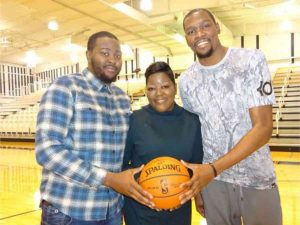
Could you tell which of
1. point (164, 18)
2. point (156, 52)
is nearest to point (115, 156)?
point (164, 18)

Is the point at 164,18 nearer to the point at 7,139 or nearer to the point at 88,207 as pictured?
the point at 7,139

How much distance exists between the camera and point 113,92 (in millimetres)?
2033

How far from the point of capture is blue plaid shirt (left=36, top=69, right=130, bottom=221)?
1.65m

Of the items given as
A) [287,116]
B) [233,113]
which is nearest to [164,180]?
[233,113]

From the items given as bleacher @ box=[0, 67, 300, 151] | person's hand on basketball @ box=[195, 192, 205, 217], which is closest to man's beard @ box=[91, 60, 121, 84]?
person's hand on basketball @ box=[195, 192, 205, 217]

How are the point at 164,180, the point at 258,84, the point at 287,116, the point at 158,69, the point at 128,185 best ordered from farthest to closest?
1. the point at 287,116
2. the point at 158,69
3. the point at 258,84
4. the point at 164,180
5. the point at 128,185

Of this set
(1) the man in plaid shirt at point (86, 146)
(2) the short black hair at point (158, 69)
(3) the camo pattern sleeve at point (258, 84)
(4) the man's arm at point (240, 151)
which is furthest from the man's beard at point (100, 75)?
(3) the camo pattern sleeve at point (258, 84)

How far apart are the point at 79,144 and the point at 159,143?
A: 0.42 m

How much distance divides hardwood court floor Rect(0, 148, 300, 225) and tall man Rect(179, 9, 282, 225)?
1.78 meters

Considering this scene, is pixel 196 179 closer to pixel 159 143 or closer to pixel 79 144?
pixel 159 143

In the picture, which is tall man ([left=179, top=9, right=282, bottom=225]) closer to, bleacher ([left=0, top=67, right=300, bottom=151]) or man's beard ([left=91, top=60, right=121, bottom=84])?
man's beard ([left=91, top=60, right=121, bottom=84])

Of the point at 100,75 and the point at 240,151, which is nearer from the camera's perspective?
the point at 240,151

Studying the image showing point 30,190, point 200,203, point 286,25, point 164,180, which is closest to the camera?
point 164,180

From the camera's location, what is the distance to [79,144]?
173cm
